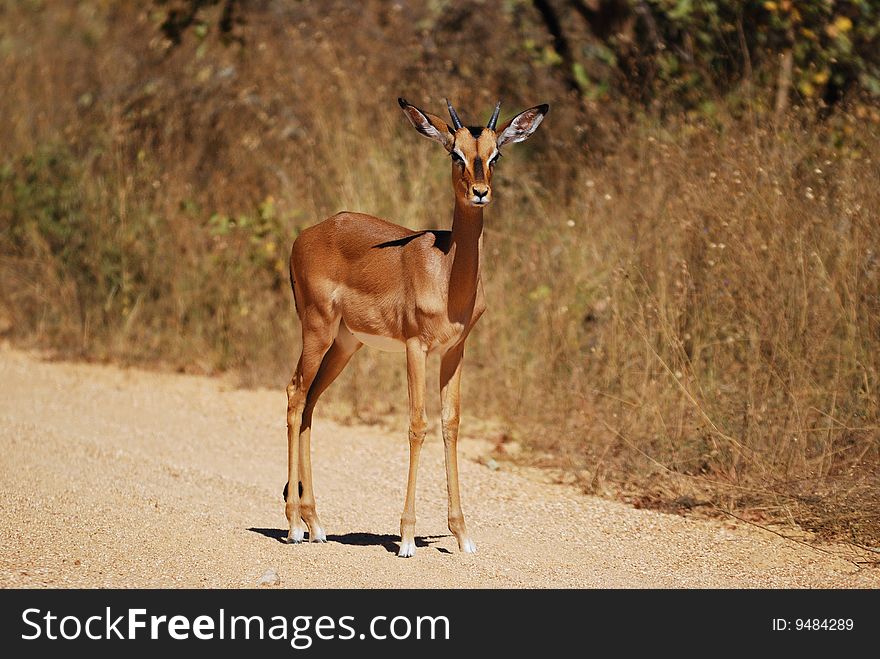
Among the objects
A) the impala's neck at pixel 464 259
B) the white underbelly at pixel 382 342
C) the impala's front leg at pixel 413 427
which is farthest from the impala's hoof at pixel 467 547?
the impala's neck at pixel 464 259

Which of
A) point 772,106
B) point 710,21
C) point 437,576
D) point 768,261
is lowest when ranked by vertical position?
point 437,576

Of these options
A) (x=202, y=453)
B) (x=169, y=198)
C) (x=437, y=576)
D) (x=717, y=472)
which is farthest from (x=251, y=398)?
(x=437, y=576)

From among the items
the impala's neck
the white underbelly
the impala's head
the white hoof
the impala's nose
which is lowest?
the white hoof

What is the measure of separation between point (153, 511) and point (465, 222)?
2.42m

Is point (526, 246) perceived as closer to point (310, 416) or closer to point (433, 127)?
point (310, 416)

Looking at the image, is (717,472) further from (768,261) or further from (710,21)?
(710,21)

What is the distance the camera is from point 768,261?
8.88 metres

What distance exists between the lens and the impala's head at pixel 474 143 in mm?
6345

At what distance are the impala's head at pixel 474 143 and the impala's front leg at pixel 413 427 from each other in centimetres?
82

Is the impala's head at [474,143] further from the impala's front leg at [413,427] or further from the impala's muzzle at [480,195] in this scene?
the impala's front leg at [413,427]

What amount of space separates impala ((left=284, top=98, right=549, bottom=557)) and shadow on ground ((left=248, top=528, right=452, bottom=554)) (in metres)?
0.16

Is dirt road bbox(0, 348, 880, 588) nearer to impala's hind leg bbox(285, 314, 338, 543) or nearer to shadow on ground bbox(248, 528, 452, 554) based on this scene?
shadow on ground bbox(248, 528, 452, 554)

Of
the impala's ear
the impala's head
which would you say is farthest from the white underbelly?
the impala's ear

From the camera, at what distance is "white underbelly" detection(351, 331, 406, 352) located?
6938mm
